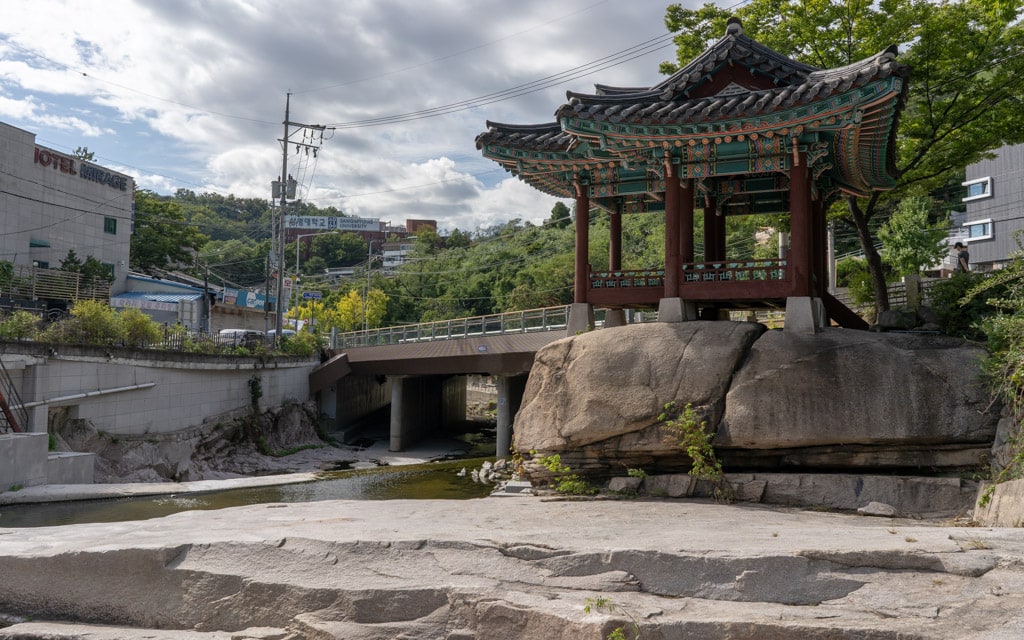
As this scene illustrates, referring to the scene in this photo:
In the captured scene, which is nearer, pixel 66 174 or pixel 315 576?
pixel 315 576

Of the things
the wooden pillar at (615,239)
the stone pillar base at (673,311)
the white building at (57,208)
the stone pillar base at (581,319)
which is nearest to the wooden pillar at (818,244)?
the stone pillar base at (673,311)

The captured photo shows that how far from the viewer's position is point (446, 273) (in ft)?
235

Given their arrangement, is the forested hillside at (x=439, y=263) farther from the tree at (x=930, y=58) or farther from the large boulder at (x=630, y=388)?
the large boulder at (x=630, y=388)

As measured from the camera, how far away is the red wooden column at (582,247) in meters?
16.5

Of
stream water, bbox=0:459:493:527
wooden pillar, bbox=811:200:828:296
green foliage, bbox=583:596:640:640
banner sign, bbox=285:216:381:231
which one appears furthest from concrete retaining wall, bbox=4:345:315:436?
banner sign, bbox=285:216:381:231

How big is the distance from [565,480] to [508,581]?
6.69m

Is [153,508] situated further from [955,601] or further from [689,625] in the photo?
[955,601]

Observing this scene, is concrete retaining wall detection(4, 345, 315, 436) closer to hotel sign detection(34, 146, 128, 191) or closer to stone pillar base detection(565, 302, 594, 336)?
stone pillar base detection(565, 302, 594, 336)

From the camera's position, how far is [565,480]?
1338 cm

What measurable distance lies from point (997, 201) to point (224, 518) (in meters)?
44.4

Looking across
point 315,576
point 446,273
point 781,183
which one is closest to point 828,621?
point 315,576

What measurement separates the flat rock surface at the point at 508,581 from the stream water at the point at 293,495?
16.9 feet

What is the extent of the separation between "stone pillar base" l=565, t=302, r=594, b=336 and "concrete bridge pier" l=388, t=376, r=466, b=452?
57.6 feet

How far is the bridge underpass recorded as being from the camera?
2733 centimetres
